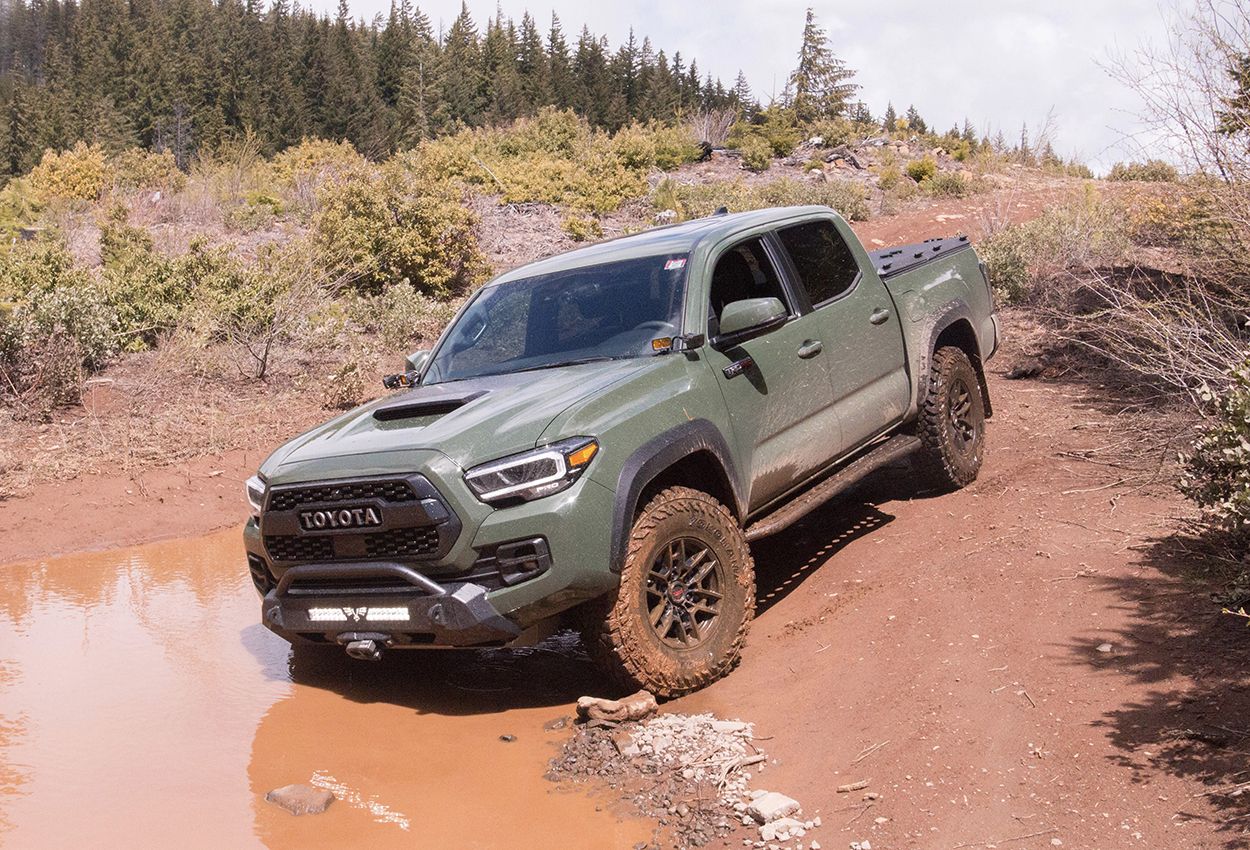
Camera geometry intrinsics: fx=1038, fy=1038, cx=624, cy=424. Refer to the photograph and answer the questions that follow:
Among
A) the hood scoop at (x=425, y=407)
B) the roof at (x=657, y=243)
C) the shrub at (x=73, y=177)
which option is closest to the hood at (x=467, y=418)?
the hood scoop at (x=425, y=407)

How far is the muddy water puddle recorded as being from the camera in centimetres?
366

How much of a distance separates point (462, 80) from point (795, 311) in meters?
73.7

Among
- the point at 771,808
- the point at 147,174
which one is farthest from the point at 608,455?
the point at 147,174

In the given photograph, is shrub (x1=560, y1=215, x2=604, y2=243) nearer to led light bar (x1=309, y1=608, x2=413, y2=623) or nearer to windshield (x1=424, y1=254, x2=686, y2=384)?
windshield (x1=424, y1=254, x2=686, y2=384)

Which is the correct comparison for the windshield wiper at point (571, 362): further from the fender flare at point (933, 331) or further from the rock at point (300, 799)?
the fender flare at point (933, 331)

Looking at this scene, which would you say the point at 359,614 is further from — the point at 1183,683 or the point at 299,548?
the point at 1183,683

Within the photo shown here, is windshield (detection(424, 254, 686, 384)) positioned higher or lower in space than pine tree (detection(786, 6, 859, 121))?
lower

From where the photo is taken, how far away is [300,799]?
3.80 metres

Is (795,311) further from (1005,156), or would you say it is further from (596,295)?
(1005,156)

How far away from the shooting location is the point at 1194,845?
294 cm

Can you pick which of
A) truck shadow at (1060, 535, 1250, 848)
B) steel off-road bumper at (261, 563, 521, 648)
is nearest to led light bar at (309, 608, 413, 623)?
steel off-road bumper at (261, 563, 521, 648)

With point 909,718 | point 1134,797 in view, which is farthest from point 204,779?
point 1134,797

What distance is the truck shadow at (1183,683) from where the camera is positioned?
125 inches

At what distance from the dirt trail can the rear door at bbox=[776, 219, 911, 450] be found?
0.82 meters
